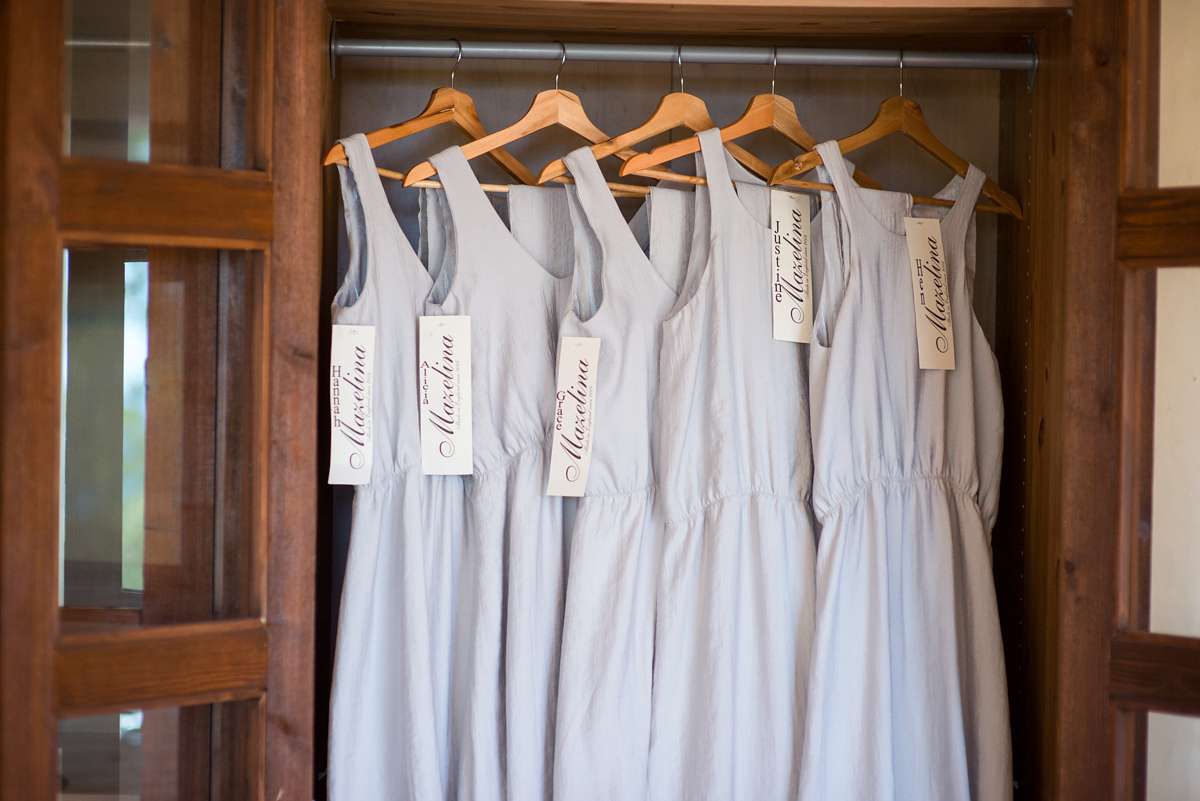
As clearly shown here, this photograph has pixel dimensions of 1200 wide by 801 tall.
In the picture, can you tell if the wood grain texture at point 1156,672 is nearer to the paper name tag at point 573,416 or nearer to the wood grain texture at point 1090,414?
the wood grain texture at point 1090,414

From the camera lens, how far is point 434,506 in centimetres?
133

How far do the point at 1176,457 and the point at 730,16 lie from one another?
90 centimetres

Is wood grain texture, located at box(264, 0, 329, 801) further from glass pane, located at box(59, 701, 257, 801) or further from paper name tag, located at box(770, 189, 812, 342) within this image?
paper name tag, located at box(770, 189, 812, 342)

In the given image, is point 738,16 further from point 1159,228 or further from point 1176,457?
point 1176,457

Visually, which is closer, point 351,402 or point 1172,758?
point 1172,758

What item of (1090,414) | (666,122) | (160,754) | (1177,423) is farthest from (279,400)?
(1177,423)

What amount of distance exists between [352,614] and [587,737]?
40 centimetres

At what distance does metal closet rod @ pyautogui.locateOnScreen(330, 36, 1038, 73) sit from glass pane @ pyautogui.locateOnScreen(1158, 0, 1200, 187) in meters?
0.27

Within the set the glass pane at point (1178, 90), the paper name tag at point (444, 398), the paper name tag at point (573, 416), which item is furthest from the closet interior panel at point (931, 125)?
the paper name tag at point (573, 416)

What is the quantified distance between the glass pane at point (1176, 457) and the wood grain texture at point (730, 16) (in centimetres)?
48

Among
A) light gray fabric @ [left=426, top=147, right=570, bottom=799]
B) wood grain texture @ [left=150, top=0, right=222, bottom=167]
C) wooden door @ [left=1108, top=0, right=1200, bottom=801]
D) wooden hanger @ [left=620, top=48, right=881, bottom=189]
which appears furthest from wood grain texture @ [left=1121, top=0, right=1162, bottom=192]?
wood grain texture @ [left=150, top=0, right=222, bottom=167]

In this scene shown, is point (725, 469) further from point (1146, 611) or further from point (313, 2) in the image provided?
point (313, 2)

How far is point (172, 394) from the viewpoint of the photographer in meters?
1.14

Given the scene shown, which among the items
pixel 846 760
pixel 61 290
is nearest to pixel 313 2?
pixel 61 290
